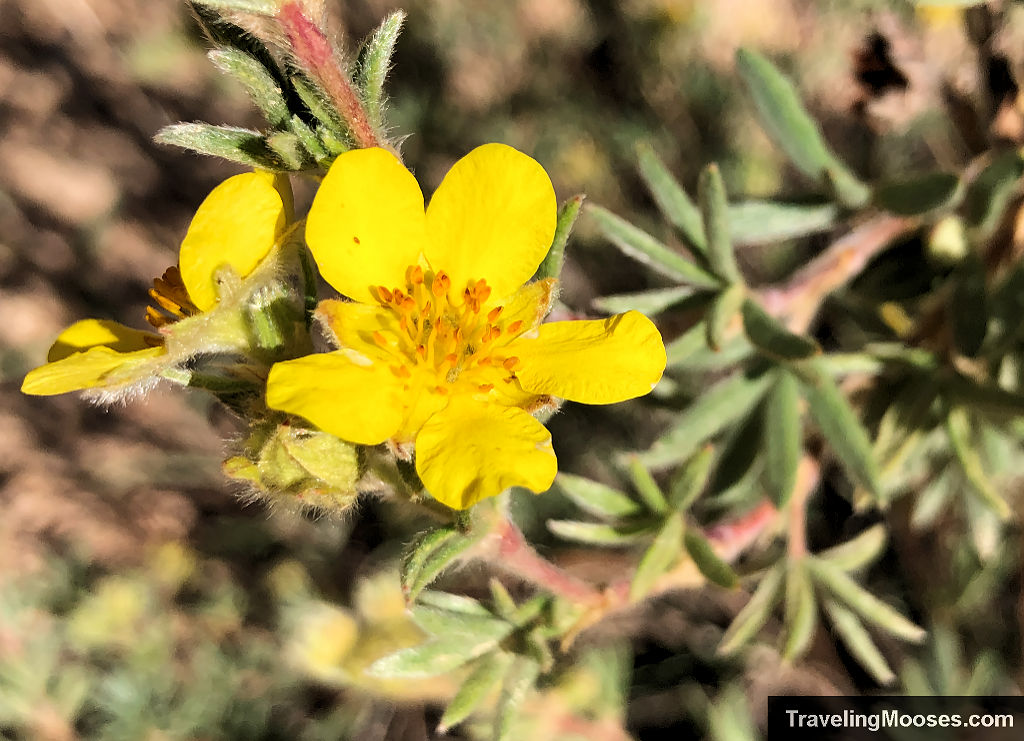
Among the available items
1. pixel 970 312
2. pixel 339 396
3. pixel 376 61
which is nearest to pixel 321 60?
pixel 376 61

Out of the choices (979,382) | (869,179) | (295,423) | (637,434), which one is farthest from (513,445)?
(869,179)

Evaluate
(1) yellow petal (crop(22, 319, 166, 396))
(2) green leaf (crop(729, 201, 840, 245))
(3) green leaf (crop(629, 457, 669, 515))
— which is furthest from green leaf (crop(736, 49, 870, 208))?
(1) yellow petal (crop(22, 319, 166, 396))

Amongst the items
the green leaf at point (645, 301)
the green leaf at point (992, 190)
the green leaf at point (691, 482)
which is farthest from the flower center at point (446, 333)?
the green leaf at point (992, 190)

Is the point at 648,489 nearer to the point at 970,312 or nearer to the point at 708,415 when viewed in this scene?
the point at 708,415

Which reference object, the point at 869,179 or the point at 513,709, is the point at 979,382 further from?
the point at 869,179

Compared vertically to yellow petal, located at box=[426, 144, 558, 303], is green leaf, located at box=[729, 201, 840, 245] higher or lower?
lower

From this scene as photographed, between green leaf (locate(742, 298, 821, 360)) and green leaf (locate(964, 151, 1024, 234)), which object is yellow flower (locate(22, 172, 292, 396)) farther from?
green leaf (locate(964, 151, 1024, 234))
